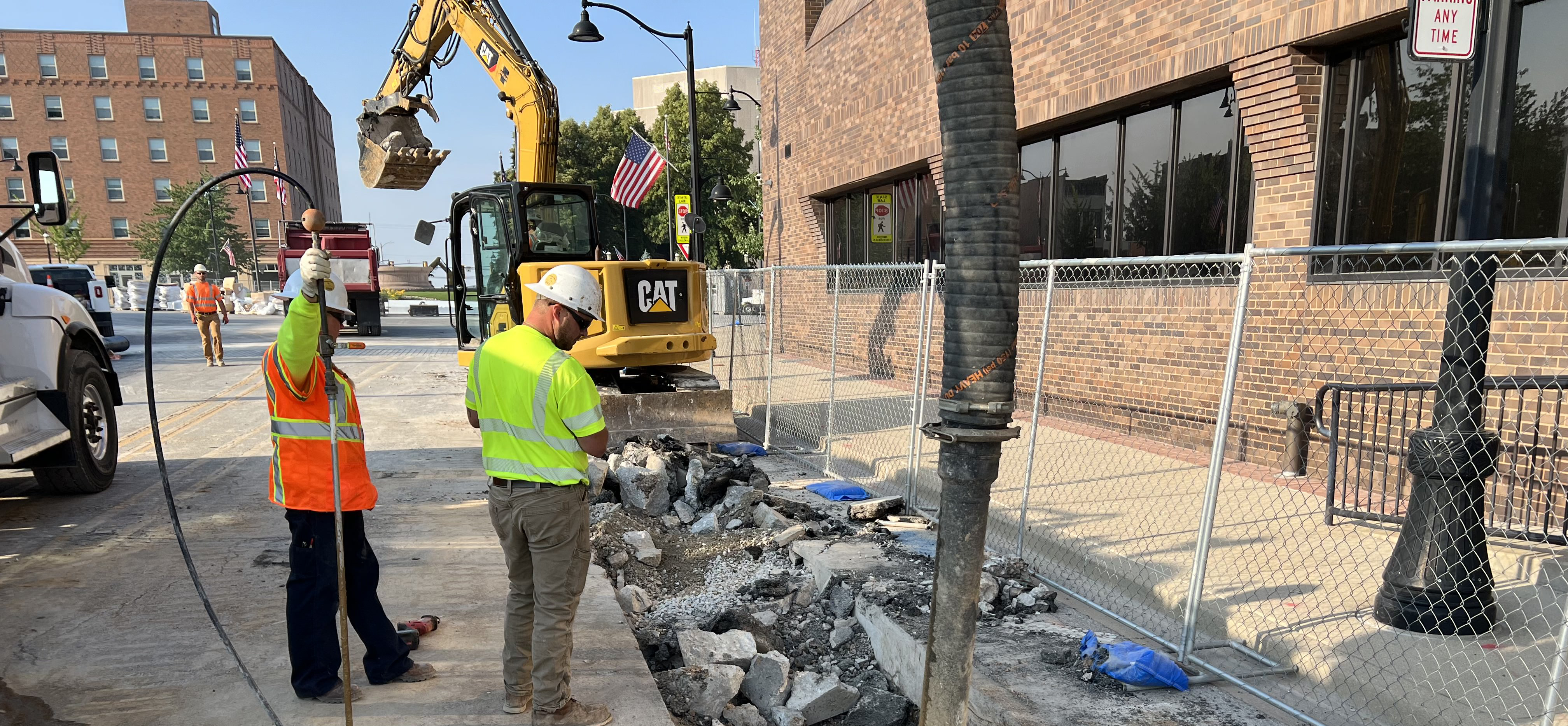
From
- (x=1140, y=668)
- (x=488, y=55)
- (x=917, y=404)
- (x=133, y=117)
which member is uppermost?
(x=133, y=117)

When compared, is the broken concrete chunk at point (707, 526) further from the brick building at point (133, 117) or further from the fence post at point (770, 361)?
the brick building at point (133, 117)

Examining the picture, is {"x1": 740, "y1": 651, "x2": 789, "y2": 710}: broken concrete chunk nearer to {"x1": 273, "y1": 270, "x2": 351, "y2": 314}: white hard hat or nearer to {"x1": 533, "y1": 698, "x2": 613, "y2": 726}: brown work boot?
{"x1": 533, "y1": 698, "x2": 613, "y2": 726}: brown work boot

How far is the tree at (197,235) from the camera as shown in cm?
4378

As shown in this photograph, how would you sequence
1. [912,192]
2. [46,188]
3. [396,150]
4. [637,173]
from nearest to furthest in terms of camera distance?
1. [46,188]
2. [396,150]
3. [912,192]
4. [637,173]

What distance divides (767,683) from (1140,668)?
175 cm

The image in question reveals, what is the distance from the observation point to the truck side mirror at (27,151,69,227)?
5867 millimetres

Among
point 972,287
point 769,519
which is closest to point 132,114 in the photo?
point 769,519

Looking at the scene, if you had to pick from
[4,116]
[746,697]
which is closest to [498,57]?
[746,697]

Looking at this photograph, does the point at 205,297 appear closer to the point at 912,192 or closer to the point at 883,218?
the point at 883,218

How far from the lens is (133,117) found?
178 ft

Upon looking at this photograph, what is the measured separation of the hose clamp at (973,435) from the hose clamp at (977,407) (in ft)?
0.15

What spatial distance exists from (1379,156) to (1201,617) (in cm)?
440

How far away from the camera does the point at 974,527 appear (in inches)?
89.7

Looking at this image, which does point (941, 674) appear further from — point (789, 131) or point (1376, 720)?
point (789, 131)
